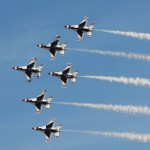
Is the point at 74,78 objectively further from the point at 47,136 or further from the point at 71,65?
the point at 47,136

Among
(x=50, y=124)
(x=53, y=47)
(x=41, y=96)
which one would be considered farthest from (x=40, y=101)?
(x=53, y=47)

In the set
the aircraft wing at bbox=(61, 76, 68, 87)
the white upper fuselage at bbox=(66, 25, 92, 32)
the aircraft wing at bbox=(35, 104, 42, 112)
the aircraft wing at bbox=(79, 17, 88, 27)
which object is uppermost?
the aircraft wing at bbox=(79, 17, 88, 27)

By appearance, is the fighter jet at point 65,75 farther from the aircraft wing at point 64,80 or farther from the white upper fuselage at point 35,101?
the white upper fuselage at point 35,101

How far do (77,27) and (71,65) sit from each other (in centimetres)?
1429

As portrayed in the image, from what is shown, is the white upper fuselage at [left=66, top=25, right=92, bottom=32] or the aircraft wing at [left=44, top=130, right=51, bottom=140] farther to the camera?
the aircraft wing at [left=44, top=130, right=51, bottom=140]

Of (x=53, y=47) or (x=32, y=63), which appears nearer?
(x=53, y=47)

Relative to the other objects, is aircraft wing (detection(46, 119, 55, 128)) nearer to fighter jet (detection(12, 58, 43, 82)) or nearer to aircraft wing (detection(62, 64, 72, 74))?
fighter jet (detection(12, 58, 43, 82))

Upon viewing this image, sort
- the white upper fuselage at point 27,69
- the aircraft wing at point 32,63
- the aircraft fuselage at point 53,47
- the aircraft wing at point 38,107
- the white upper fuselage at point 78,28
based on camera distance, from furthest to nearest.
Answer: the aircraft wing at point 32,63 < the aircraft wing at point 38,107 < the white upper fuselage at point 27,69 < the aircraft fuselage at point 53,47 < the white upper fuselage at point 78,28

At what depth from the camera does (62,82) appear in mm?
145500

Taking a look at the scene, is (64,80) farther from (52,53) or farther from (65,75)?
(52,53)

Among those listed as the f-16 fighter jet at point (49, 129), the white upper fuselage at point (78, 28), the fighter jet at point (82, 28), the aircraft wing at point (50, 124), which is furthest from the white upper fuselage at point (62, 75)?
the aircraft wing at point (50, 124)

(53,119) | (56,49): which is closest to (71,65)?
(56,49)

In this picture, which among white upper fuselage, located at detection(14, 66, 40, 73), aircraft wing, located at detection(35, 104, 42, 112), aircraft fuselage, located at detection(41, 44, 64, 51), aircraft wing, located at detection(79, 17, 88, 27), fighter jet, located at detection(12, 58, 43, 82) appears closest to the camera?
aircraft wing, located at detection(79, 17, 88, 27)

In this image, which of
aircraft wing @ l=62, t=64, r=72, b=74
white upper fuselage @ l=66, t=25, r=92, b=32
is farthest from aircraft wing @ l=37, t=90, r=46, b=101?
white upper fuselage @ l=66, t=25, r=92, b=32
